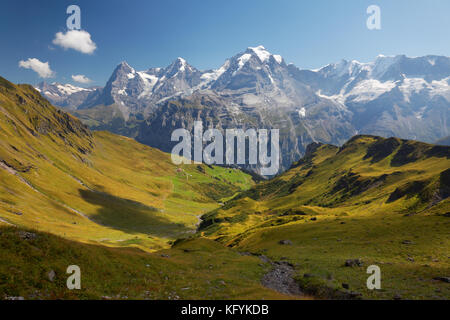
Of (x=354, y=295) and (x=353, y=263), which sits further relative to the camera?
(x=353, y=263)

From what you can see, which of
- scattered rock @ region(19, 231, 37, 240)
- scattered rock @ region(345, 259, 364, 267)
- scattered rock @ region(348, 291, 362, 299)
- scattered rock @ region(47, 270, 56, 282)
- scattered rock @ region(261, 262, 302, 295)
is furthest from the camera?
scattered rock @ region(345, 259, 364, 267)

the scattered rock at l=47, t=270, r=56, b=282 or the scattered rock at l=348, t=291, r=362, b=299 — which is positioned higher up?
the scattered rock at l=47, t=270, r=56, b=282

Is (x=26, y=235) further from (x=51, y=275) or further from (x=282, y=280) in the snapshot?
(x=282, y=280)

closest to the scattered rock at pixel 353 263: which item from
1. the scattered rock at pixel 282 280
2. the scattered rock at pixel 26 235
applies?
the scattered rock at pixel 282 280

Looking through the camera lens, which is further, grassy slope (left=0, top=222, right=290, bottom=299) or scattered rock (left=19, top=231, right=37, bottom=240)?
→ scattered rock (left=19, top=231, right=37, bottom=240)

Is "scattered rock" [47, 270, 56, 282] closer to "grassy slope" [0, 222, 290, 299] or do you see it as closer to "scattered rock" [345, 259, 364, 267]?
"grassy slope" [0, 222, 290, 299]

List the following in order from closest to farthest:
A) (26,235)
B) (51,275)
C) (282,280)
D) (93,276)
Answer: (51,275) < (26,235) < (93,276) < (282,280)

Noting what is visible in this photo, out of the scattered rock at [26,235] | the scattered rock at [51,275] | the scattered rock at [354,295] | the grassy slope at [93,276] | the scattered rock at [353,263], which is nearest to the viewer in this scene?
the grassy slope at [93,276]

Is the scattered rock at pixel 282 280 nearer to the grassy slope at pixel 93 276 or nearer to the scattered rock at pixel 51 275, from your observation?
the grassy slope at pixel 93 276

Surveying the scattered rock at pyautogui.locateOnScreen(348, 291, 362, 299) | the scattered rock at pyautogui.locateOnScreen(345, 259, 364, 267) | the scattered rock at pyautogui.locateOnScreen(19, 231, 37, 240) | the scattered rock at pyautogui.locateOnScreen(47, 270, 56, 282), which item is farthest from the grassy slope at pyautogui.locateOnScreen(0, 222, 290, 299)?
the scattered rock at pyautogui.locateOnScreen(345, 259, 364, 267)

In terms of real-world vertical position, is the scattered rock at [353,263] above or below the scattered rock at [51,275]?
below

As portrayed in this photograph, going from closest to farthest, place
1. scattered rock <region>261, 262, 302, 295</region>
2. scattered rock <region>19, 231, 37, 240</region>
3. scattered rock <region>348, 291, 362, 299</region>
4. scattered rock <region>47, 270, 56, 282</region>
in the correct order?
scattered rock <region>47, 270, 56, 282</region>
scattered rock <region>19, 231, 37, 240</region>
scattered rock <region>348, 291, 362, 299</region>
scattered rock <region>261, 262, 302, 295</region>

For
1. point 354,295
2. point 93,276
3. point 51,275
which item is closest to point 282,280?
point 354,295

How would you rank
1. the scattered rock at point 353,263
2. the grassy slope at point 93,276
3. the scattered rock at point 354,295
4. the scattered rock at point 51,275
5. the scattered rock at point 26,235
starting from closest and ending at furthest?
the grassy slope at point 93,276
the scattered rock at point 51,275
the scattered rock at point 26,235
the scattered rock at point 354,295
the scattered rock at point 353,263
